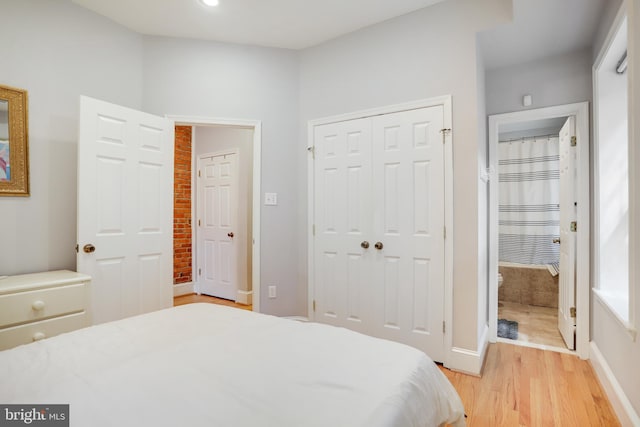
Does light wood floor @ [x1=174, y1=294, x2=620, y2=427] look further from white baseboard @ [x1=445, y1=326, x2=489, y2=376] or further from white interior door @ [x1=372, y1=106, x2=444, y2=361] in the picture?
white interior door @ [x1=372, y1=106, x2=444, y2=361]

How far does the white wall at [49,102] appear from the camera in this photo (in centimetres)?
224

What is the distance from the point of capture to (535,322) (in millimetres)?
3535

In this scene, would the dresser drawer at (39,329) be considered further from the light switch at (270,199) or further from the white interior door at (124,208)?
the light switch at (270,199)

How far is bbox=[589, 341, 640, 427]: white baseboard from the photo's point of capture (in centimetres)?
163

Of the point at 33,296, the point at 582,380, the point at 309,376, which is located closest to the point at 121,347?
the point at 309,376

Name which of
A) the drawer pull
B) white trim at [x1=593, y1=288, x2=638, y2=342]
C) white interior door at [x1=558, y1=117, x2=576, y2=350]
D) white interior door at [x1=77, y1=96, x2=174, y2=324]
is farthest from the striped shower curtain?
the drawer pull

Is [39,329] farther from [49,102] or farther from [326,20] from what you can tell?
A: [326,20]

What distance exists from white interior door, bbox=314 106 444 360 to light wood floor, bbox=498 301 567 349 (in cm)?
127

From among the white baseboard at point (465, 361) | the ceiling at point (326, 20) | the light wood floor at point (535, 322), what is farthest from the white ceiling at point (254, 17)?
the light wood floor at point (535, 322)

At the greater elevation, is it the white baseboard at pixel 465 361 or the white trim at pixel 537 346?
the white baseboard at pixel 465 361

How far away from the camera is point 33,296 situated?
6.33ft

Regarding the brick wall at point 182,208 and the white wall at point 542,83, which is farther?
the brick wall at point 182,208

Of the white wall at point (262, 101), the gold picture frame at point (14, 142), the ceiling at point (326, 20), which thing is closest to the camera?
the gold picture frame at point (14, 142)

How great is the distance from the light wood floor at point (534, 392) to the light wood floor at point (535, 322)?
31cm
